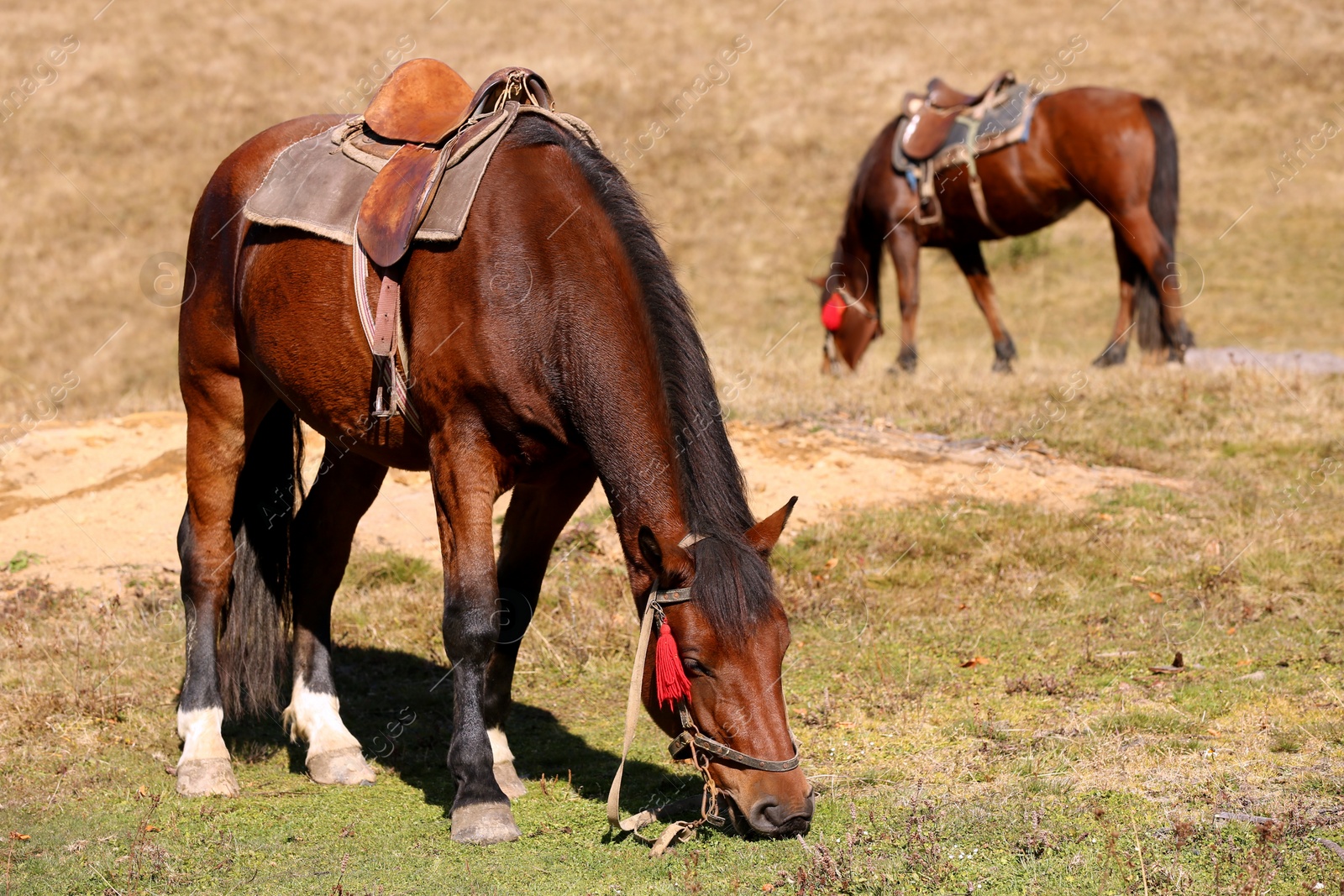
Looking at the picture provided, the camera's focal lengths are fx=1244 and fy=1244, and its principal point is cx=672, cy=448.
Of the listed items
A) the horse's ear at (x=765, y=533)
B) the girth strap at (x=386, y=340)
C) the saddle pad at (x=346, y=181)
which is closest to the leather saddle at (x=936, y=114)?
the saddle pad at (x=346, y=181)

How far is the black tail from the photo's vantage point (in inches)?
460

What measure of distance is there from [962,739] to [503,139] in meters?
3.00

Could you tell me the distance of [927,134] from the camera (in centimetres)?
1251

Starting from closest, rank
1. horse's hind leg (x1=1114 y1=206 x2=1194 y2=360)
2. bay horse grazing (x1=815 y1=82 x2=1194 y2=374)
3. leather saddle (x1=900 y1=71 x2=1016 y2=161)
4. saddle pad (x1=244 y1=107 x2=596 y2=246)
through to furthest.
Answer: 1. saddle pad (x1=244 y1=107 x2=596 y2=246)
2. horse's hind leg (x1=1114 y1=206 x2=1194 y2=360)
3. bay horse grazing (x1=815 y1=82 x2=1194 y2=374)
4. leather saddle (x1=900 y1=71 x2=1016 y2=161)

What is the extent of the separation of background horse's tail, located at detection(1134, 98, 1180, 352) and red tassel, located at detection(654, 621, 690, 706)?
365 inches

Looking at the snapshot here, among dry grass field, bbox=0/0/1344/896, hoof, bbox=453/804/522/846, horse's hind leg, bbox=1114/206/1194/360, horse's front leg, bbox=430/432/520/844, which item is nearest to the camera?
dry grass field, bbox=0/0/1344/896

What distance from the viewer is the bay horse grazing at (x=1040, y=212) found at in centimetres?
1173

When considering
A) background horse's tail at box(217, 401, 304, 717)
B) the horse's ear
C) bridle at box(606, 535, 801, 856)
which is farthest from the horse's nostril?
background horse's tail at box(217, 401, 304, 717)

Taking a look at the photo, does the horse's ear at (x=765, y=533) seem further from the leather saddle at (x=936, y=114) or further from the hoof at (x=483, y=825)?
the leather saddle at (x=936, y=114)

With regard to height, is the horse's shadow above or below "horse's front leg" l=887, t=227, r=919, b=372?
below

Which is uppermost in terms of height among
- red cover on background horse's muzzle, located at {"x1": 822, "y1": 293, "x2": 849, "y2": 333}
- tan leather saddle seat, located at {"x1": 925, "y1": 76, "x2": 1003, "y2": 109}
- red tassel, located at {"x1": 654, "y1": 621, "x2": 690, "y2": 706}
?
tan leather saddle seat, located at {"x1": 925, "y1": 76, "x2": 1003, "y2": 109}

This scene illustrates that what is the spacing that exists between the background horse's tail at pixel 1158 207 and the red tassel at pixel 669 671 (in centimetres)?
928

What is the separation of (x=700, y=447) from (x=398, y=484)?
16.4ft

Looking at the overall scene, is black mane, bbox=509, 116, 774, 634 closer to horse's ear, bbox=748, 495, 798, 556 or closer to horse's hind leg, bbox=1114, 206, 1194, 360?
horse's ear, bbox=748, 495, 798, 556
